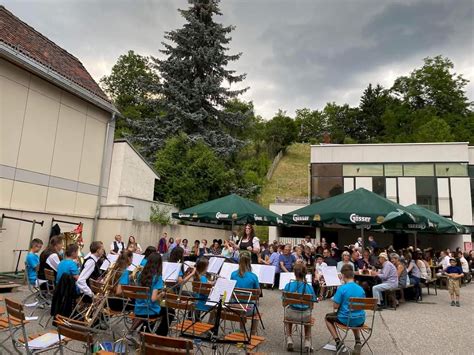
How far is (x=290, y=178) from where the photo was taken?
170ft

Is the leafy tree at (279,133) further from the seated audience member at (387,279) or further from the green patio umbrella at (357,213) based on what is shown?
the seated audience member at (387,279)

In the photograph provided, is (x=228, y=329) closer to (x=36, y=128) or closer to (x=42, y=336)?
(x=42, y=336)

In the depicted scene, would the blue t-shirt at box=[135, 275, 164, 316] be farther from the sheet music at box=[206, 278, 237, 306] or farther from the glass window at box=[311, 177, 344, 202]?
the glass window at box=[311, 177, 344, 202]

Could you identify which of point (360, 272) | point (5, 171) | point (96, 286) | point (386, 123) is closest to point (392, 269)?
point (360, 272)

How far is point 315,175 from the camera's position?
94.9 feet

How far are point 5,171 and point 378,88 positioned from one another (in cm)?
6530

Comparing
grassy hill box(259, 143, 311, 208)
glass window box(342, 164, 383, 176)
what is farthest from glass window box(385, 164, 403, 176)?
grassy hill box(259, 143, 311, 208)

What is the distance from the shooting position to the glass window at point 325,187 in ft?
92.7

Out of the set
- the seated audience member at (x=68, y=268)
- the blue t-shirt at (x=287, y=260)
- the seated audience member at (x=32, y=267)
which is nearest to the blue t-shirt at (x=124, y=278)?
the seated audience member at (x=68, y=268)

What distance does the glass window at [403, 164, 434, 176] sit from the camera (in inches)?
1061

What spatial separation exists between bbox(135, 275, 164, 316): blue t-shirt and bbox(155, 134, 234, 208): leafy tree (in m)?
18.1

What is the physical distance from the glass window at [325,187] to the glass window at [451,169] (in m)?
7.25

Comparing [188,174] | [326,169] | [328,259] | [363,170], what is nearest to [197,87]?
[188,174]

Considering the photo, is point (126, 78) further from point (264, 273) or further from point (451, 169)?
point (264, 273)
